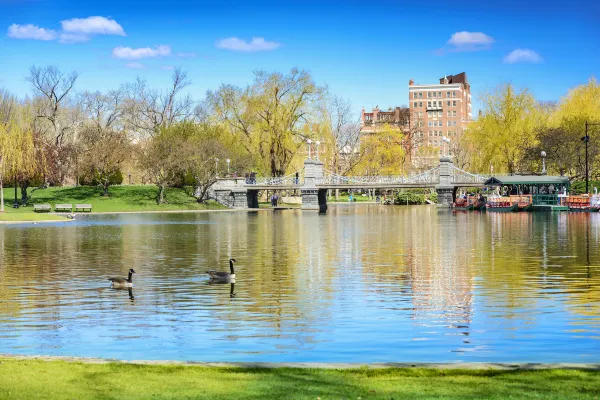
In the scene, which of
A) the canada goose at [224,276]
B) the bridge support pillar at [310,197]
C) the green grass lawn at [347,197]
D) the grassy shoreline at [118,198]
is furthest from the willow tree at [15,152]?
the green grass lawn at [347,197]

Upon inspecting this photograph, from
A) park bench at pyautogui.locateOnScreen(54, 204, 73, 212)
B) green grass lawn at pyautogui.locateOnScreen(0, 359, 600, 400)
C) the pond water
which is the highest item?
park bench at pyautogui.locateOnScreen(54, 204, 73, 212)

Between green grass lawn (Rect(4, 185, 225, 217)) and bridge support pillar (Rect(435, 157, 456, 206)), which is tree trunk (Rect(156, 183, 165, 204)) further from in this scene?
bridge support pillar (Rect(435, 157, 456, 206))

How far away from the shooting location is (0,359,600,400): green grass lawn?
955cm

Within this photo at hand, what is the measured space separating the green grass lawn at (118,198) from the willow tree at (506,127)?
3344cm

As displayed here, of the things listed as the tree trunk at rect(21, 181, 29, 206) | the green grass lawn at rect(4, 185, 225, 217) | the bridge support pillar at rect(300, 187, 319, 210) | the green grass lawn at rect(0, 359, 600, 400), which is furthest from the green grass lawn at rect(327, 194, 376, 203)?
the green grass lawn at rect(0, 359, 600, 400)

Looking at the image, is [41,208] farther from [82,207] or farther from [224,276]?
[224,276]

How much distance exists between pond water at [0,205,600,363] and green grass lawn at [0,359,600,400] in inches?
93.7

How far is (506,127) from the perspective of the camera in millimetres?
100938

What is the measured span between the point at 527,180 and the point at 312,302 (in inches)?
2862

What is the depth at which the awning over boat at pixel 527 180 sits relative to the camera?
87.2 metres

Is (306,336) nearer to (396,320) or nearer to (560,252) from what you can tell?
(396,320)

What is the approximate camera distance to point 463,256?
32531 mm

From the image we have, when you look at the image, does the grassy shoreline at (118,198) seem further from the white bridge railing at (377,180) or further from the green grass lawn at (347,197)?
the green grass lawn at (347,197)

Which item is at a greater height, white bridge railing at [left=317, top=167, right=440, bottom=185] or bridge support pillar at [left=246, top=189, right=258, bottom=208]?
white bridge railing at [left=317, top=167, right=440, bottom=185]
